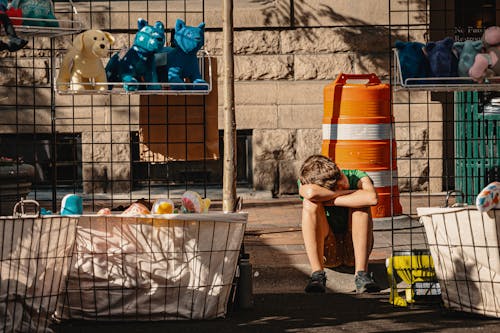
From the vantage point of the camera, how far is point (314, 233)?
6.77 meters

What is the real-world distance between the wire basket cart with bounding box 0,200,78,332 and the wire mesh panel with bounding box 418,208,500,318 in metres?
2.19

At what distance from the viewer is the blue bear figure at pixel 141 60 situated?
683cm

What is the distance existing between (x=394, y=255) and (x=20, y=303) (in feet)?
8.16

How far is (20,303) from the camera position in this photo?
534cm

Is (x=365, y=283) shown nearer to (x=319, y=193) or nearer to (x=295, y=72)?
→ (x=319, y=193)

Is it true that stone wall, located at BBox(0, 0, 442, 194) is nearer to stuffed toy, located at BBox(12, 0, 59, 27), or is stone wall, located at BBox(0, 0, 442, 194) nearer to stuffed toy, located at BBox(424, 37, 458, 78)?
stuffed toy, located at BBox(424, 37, 458, 78)

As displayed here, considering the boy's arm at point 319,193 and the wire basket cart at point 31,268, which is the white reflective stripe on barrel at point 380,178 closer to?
the boy's arm at point 319,193

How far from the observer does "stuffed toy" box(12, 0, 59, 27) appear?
6.38 meters

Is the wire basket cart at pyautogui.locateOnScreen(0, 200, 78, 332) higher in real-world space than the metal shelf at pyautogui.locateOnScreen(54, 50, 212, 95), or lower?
lower

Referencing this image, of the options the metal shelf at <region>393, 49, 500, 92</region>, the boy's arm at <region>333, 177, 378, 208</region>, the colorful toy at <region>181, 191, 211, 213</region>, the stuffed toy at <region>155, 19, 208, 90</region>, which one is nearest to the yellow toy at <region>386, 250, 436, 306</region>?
the boy's arm at <region>333, 177, 378, 208</region>

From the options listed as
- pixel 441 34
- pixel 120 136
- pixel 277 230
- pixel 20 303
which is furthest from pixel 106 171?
pixel 20 303

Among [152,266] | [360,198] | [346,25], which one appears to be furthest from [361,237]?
[346,25]

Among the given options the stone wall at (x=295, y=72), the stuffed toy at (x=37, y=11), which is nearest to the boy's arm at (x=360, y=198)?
the stuffed toy at (x=37, y=11)

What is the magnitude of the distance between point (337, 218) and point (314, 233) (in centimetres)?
35
